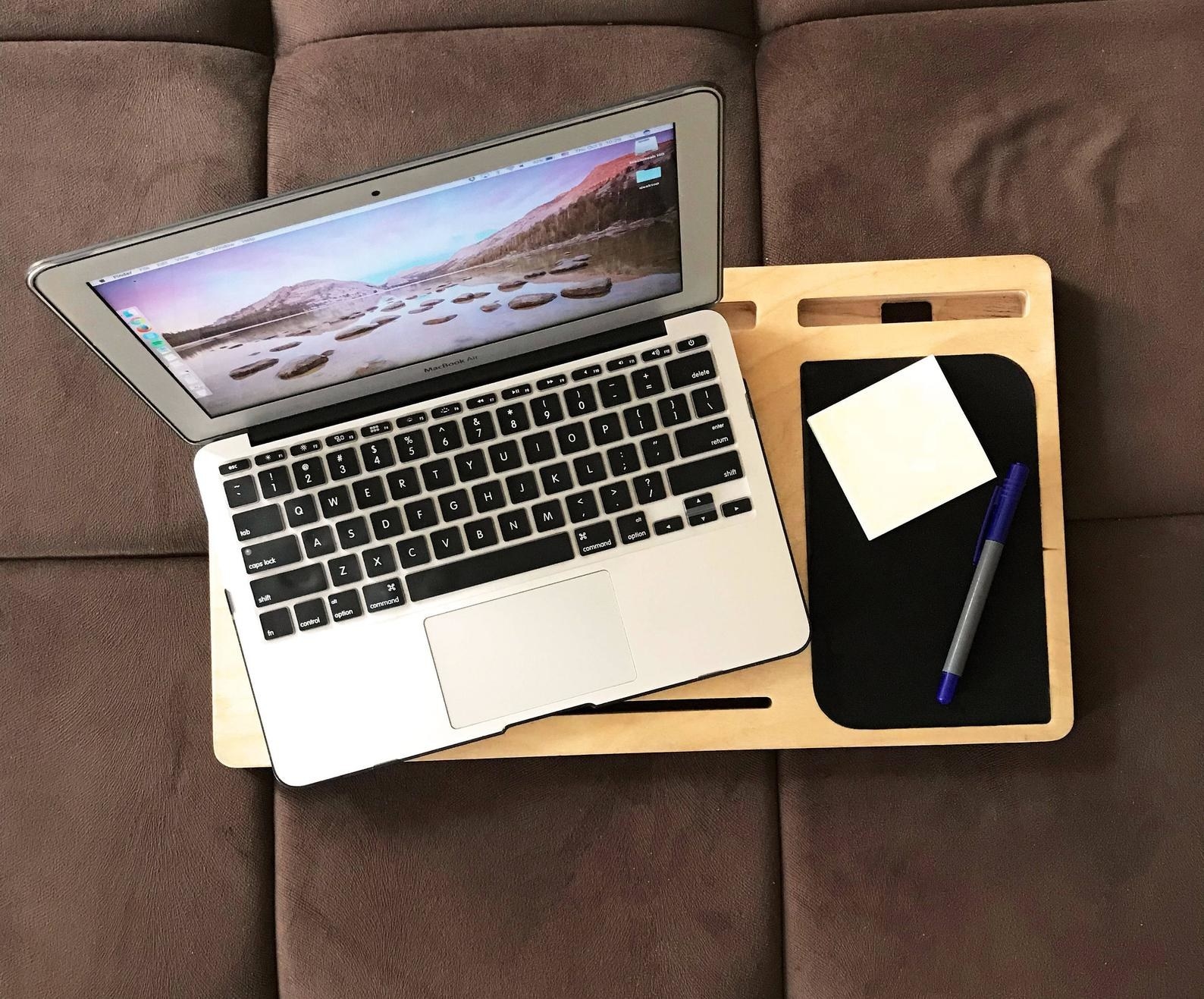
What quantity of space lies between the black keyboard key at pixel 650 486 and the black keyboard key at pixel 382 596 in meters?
0.21

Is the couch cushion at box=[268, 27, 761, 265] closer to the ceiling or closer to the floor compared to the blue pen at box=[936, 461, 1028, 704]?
closer to the ceiling

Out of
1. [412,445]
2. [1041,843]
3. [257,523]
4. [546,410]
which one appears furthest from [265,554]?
[1041,843]

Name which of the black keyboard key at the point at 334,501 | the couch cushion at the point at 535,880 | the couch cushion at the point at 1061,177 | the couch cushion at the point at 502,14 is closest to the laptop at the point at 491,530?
the black keyboard key at the point at 334,501

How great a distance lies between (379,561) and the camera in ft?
2.40

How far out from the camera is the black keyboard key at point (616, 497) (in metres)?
0.73

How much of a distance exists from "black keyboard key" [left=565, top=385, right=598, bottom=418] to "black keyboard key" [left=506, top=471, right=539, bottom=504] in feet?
0.20

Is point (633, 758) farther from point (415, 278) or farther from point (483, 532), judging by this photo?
point (415, 278)

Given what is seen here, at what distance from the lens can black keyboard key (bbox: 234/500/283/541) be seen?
0.73m

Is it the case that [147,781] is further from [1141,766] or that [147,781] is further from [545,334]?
[1141,766]

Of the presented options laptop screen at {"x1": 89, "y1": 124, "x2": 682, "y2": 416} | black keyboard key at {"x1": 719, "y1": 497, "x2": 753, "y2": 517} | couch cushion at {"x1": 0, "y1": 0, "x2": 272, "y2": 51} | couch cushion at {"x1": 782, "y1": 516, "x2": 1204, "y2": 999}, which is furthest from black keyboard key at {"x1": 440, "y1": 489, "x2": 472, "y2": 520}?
couch cushion at {"x1": 0, "y1": 0, "x2": 272, "y2": 51}

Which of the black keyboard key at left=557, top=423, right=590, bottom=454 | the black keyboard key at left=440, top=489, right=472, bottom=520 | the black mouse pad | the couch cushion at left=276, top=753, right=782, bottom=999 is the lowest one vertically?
the couch cushion at left=276, top=753, right=782, bottom=999

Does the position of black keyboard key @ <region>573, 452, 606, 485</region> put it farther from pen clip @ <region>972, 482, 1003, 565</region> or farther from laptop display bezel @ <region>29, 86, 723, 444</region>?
pen clip @ <region>972, 482, 1003, 565</region>

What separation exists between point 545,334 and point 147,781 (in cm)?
57

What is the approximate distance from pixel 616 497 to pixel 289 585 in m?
0.27
